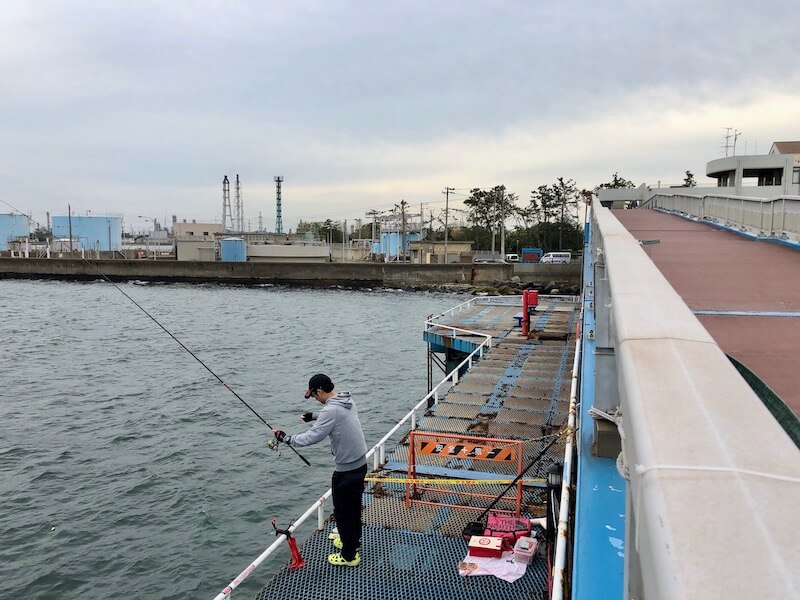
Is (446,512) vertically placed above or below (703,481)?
below

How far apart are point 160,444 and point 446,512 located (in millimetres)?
10436

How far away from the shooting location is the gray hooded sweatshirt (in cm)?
589

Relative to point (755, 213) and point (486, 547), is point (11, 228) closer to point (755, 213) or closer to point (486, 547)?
point (755, 213)

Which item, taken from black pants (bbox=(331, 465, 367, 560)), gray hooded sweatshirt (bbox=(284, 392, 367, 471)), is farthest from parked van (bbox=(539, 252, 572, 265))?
gray hooded sweatshirt (bbox=(284, 392, 367, 471))

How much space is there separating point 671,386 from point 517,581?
4.81 metres

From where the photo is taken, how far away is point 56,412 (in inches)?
734

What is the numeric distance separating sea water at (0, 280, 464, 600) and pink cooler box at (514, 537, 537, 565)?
508cm

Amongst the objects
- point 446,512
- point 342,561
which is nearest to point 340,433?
point 342,561

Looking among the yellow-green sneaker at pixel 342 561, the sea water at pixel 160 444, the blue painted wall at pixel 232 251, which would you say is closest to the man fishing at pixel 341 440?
the yellow-green sneaker at pixel 342 561

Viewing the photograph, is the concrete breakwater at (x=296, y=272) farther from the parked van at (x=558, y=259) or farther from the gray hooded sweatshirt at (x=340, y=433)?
the gray hooded sweatshirt at (x=340, y=433)

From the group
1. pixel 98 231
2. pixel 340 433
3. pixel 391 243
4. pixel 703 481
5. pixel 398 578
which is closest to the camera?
pixel 703 481

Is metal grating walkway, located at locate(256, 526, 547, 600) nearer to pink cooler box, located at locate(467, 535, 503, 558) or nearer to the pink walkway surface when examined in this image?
pink cooler box, located at locate(467, 535, 503, 558)

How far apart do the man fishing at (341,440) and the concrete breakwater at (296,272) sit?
60.3 metres

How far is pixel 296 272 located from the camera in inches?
2798
